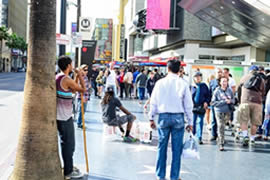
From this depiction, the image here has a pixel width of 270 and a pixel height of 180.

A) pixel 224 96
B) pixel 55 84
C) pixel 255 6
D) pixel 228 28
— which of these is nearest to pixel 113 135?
pixel 224 96

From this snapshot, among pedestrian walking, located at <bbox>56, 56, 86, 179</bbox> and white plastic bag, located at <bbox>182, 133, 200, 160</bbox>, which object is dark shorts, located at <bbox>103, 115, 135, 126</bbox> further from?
pedestrian walking, located at <bbox>56, 56, 86, 179</bbox>

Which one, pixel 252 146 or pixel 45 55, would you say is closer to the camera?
pixel 45 55

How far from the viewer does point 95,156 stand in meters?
7.13

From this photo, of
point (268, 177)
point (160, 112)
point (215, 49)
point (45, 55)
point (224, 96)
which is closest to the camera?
point (45, 55)

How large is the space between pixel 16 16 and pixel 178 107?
125626 mm

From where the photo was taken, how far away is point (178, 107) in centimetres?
538

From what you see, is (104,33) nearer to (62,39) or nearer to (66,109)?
(62,39)

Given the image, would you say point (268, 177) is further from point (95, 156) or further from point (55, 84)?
point (55, 84)

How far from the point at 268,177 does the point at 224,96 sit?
266 cm

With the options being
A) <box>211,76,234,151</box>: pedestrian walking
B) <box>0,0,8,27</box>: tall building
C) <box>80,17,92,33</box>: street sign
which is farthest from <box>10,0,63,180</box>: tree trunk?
<box>0,0,8,27</box>: tall building

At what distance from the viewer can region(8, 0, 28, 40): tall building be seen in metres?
112

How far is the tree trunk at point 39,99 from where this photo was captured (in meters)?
4.61

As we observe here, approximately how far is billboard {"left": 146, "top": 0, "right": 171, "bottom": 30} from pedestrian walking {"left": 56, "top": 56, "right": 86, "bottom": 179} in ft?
90.8

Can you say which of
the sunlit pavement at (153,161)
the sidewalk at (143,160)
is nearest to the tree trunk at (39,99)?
the sidewalk at (143,160)
